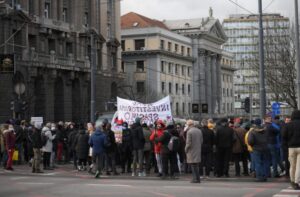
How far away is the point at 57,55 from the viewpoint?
62125 millimetres

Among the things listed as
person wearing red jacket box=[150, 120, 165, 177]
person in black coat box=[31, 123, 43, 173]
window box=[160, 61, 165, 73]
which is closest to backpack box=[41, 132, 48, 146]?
person in black coat box=[31, 123, 43, 173]

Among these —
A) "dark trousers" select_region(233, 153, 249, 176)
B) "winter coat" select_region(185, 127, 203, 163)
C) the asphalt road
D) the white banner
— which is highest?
the white banner

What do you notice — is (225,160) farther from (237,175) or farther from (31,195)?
(31,195)

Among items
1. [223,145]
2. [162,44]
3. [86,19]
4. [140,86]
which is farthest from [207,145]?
[162,44]

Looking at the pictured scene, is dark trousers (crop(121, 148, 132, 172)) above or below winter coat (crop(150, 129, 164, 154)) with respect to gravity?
below

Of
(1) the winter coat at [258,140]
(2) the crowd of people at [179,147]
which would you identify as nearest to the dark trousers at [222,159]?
(2) the crowd of people at [179,147]

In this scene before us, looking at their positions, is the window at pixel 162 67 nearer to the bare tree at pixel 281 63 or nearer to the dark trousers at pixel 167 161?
the bare tree at pixel 281 63

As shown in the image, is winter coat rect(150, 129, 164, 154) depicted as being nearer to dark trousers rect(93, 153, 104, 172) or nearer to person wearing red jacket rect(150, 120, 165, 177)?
person wearing red jacket rect(150, 120, 165, 177)

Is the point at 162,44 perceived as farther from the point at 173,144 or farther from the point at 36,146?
the point at 173,144

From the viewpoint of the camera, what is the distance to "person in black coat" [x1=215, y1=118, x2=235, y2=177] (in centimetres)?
2005

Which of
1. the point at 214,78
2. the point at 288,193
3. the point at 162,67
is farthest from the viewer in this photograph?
the point at 214,78

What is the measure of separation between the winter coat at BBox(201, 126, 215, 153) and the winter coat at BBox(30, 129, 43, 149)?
6024 mm

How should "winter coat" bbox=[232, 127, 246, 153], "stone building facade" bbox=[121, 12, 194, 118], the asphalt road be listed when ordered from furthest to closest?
"stone building facade" bbox=[121, 12, 194, 118]
"winter coat" bbox=[232, 127, 246, 153]
the asphalt road

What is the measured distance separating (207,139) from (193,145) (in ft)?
6.05
